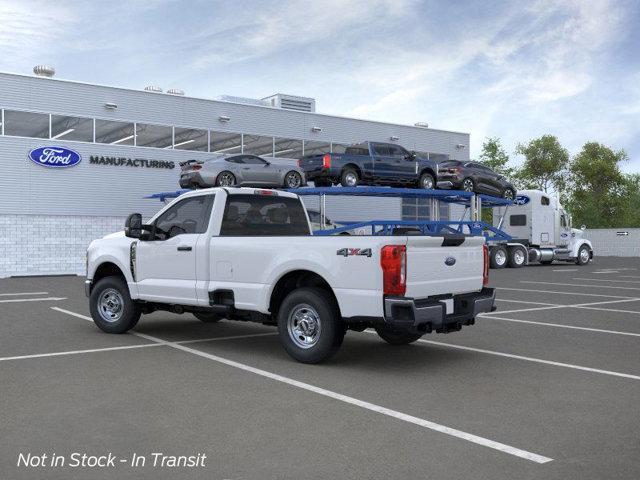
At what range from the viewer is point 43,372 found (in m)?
7.02

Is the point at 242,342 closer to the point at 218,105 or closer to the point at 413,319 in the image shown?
the point at 413,319

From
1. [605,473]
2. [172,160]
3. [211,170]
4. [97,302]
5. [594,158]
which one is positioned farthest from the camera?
[594,158]

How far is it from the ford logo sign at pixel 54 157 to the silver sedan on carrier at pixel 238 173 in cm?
581

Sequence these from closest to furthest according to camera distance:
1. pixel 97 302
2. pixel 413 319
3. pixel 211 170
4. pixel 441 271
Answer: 1. pixel 413 319
2. pixel 441 271
3. pixel 97 302
4. pixel 211 170

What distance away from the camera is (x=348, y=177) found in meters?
23.3

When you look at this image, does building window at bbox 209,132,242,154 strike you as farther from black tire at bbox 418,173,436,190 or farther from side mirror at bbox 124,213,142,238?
side mirror at bbox 124,213,142,238

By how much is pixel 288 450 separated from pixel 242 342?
4603 mm

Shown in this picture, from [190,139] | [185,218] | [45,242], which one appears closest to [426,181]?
[190,139]

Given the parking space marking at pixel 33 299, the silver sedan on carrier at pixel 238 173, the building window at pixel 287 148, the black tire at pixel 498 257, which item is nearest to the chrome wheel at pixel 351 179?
the silver sedan on carrier at pixel 238 173

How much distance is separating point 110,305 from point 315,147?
85.3 feet

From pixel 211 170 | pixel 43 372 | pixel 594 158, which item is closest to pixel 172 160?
pixel 211 170

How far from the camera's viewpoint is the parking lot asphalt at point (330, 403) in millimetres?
4312

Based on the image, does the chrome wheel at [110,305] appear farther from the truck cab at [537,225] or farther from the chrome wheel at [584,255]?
the chrome wheel at [584,255]

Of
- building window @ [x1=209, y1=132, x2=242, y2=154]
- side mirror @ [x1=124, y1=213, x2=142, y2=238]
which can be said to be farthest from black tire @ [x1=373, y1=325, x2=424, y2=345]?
building window @ [x1=209, y1=132, x2=242, y2=154]
